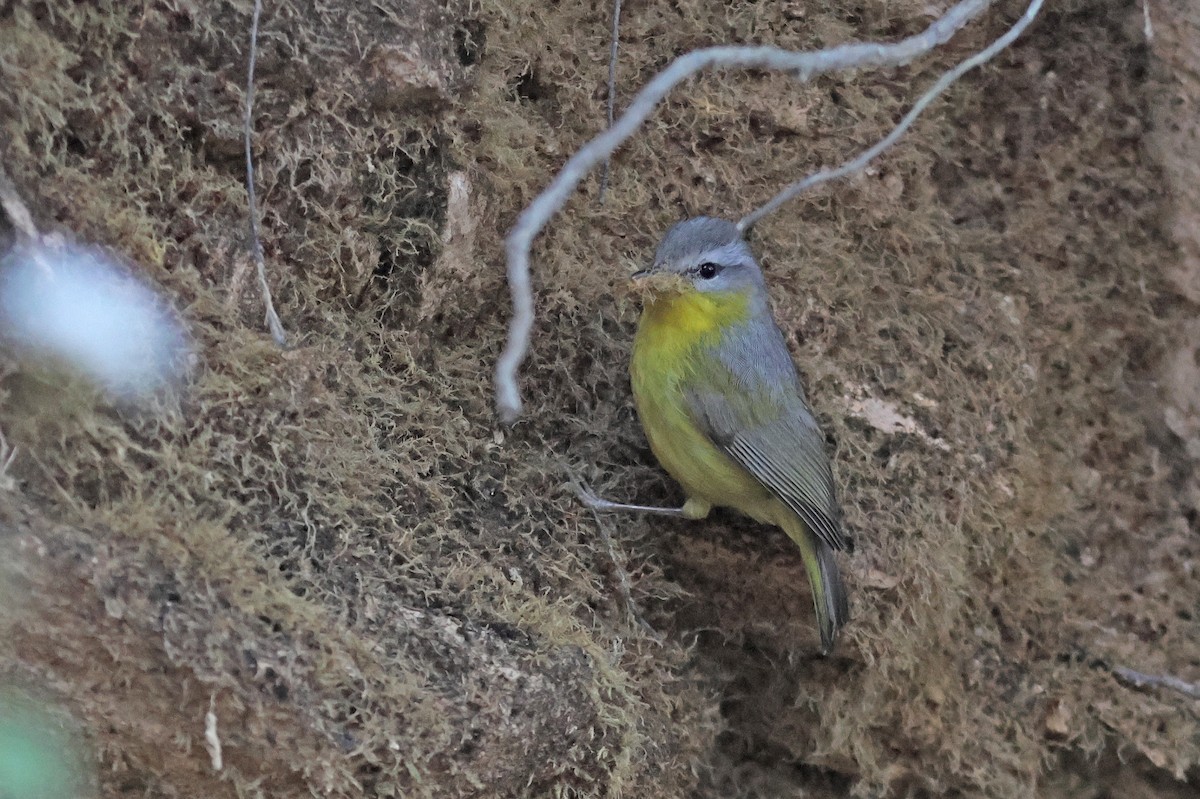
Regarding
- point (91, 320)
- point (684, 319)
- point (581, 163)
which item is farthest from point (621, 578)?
point (91, 320)

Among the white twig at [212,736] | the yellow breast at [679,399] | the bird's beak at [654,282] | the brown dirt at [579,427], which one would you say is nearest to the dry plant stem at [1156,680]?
the brown dirt at [579,427]

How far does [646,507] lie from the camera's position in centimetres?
348

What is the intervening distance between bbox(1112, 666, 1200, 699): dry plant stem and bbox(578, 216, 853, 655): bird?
1.17 meters

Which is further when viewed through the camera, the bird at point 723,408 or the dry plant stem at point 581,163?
the bird at point 723,408

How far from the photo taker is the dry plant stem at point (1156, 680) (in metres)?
3.71

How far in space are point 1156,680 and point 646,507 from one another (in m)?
1.97

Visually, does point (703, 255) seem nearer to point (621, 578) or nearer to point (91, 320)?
point (621, 578)

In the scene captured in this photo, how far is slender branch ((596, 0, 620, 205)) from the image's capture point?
343cm

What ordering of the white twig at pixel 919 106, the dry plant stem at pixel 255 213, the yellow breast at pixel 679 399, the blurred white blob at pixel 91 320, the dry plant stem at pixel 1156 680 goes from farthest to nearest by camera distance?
the dry plant stem at pixel 1156 680 < the yellow breast at pixel 679 399 < the white twig at pixel 919 106 < the dry plant stem at pixel 255 213 < the blurred white blob at pixel 91 320

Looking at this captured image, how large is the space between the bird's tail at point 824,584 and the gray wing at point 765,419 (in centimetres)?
8

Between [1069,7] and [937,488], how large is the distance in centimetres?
194

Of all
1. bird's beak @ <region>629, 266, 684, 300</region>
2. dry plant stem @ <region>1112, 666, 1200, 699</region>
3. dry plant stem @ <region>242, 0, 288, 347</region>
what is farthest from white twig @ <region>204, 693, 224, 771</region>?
dry plant stem @ <region>1112, 666, 1200, 699</region>

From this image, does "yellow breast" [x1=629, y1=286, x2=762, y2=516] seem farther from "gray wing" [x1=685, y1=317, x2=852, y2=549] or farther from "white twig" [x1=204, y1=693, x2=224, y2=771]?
"white twig" [x1=204, y1=693, x2=224, y2=771]

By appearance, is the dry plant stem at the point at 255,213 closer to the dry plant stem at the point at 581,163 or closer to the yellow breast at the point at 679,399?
the dry plant stem at the point at 581,163
